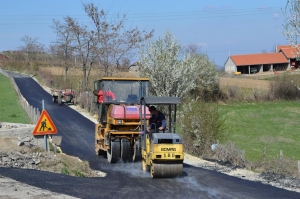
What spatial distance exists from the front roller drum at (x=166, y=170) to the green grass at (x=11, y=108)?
60.9ft

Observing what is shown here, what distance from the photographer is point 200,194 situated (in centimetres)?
1101

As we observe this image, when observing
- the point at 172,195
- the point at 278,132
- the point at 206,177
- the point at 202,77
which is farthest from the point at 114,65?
the point at 172,195

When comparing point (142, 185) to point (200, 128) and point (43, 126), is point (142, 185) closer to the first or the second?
point (43, 126)

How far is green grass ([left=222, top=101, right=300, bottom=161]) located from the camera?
26.3m

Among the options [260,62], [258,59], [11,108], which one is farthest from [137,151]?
[258,59]

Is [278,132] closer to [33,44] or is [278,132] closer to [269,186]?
[269,186]

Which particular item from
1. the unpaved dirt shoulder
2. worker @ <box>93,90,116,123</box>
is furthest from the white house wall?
the unpaved dirt shoulder

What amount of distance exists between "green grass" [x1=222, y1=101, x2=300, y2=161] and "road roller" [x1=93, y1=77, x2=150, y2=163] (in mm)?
6297

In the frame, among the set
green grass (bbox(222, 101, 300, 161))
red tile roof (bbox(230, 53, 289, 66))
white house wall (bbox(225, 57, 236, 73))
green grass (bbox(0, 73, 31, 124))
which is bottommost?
green grass (bbox(222, 101, 300, 161))

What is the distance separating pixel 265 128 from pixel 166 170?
24.2 metres

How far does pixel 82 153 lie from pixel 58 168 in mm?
5731

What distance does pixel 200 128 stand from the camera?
20.8 meters

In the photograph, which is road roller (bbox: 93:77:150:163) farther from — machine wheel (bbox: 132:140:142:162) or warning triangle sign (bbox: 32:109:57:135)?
warning triangle sign (bbox: 32:109:57:135)

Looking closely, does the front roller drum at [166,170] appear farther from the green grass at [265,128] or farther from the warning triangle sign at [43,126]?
the green grass at [265,128]
